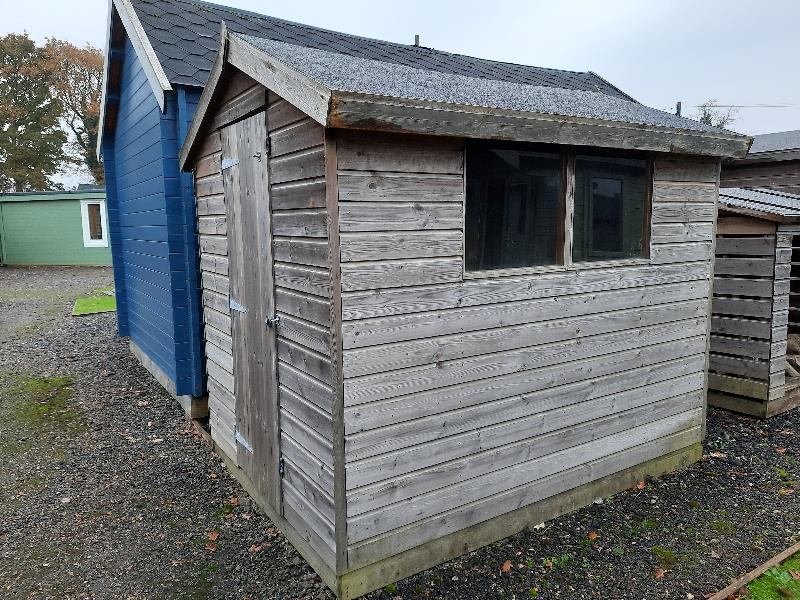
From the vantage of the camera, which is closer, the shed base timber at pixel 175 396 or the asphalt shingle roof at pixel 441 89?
the asphalt shingle roof at pixel 441 89

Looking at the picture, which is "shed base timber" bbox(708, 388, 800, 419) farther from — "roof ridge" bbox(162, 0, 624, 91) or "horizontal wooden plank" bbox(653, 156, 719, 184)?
"roof ridge" bbox(162, 0, 624, 91)

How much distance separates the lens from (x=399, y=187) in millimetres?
3139

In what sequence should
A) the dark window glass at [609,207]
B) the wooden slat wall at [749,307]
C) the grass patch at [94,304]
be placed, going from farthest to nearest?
the grass patch at [94,304], the wooden slat wall at [749,307], the dark window glass at [609,207]

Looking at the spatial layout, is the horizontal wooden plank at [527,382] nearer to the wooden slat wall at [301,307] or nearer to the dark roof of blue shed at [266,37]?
the wooden slat wall at [301,307]

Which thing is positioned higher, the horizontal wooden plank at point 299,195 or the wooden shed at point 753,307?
the horizontal wooden plank at point 299,195

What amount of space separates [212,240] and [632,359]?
357cm

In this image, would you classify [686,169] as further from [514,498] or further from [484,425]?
[514,498]

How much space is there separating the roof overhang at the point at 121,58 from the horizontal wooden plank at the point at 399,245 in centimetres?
361

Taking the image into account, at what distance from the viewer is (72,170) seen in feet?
111

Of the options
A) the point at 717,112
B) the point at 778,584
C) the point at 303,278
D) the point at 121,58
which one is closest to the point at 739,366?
the point at 778,584

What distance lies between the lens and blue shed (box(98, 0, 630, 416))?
19.2 feet

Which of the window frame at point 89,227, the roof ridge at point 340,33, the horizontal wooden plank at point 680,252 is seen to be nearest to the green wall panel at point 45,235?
the window frame at point 89,227

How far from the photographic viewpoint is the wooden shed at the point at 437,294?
308 centimetres

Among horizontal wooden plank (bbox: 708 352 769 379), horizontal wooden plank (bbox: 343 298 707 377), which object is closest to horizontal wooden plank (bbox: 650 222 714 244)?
horizontal wooden plank (bbox: 343 298 707 377)
